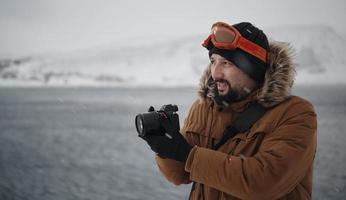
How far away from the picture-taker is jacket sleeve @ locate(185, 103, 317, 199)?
130 cm

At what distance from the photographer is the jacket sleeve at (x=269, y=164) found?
4.25 ft

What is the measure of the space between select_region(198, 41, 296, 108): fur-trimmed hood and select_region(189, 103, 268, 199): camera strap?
0.10ft

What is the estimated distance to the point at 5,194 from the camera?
24.4 feet

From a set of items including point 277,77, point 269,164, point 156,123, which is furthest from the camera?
point 277,77

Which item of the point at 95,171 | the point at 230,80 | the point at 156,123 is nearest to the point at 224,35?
the point at 230,80

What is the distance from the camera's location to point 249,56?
1566 millimetres

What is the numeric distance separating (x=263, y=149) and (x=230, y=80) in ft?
1.25

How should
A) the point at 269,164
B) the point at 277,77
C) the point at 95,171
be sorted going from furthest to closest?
the point at 95,171
the point at 277,77
the point at 269,164

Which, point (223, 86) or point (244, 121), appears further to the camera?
point (223, 86)

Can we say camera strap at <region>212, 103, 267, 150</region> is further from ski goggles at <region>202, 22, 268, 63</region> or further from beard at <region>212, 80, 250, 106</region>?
ski goggles at <region>202, 22, 268, 63</region>

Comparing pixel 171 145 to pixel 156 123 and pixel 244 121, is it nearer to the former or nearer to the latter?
pixel 156 123

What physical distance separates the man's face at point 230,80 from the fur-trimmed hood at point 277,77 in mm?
54

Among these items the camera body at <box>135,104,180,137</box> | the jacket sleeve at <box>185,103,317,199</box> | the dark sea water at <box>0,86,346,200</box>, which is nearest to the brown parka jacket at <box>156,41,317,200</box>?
the jacket sleeve at <box>185,103,317,199</box>

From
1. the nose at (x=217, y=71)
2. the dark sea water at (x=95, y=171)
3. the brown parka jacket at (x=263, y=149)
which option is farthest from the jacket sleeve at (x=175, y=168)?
the dark sea water at (x=95, y=171)
